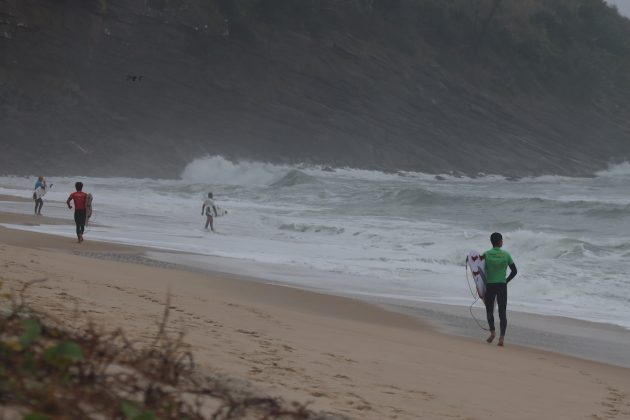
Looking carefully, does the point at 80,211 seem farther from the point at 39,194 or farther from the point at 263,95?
the point at 263,95

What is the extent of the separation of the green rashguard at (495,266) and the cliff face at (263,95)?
36.7 meters

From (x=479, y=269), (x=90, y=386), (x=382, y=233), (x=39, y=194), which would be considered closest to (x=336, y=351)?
(x=479, y=269)

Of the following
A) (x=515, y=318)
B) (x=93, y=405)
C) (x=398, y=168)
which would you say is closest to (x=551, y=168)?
(x=398, y=168)

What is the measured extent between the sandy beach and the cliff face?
3544 centimetres

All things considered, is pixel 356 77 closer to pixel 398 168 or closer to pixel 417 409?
pixel 398 168

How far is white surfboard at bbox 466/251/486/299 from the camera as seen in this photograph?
404 inches

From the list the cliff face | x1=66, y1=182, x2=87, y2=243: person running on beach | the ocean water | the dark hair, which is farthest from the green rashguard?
the cliff face

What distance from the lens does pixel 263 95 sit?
182ft

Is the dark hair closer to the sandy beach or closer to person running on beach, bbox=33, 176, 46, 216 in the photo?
the sandy beach

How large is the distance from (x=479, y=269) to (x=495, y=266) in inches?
7.0

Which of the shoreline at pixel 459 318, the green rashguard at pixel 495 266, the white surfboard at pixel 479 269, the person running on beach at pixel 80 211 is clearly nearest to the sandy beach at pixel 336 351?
the shoreline at pixel 459 318

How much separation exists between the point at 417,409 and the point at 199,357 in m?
1.25

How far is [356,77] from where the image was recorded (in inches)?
2362

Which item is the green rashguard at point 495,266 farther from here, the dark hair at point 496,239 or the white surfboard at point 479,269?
the dark hair at point 496,239
